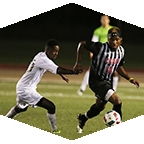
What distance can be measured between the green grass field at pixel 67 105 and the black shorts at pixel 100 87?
2.34 feet

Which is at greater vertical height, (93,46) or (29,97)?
(93,46)

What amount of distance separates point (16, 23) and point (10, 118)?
227cm

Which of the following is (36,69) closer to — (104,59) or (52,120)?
(52,120)

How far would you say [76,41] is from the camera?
1675 centimetres

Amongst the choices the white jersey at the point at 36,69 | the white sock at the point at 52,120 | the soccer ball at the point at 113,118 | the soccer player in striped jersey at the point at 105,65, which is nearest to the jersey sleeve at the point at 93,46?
the soccer player in striped jersey at the point at 105,65

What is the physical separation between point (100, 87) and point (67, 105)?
2566 millimetres

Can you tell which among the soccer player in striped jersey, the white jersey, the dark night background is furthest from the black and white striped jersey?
the dark night background

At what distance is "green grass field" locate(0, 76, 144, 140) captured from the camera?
7.93m

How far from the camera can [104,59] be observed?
7367 millimetres

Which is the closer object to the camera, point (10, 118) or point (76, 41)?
point (10, 118)

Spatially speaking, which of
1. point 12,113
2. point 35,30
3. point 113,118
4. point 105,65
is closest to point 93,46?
point 105,65

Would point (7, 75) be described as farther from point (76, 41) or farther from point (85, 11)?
point (76, 41)

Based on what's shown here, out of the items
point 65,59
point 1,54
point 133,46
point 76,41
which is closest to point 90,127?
point 1,54

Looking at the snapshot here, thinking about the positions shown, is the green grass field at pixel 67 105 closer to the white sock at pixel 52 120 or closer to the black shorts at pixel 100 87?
the white sock at pixel 52 120
